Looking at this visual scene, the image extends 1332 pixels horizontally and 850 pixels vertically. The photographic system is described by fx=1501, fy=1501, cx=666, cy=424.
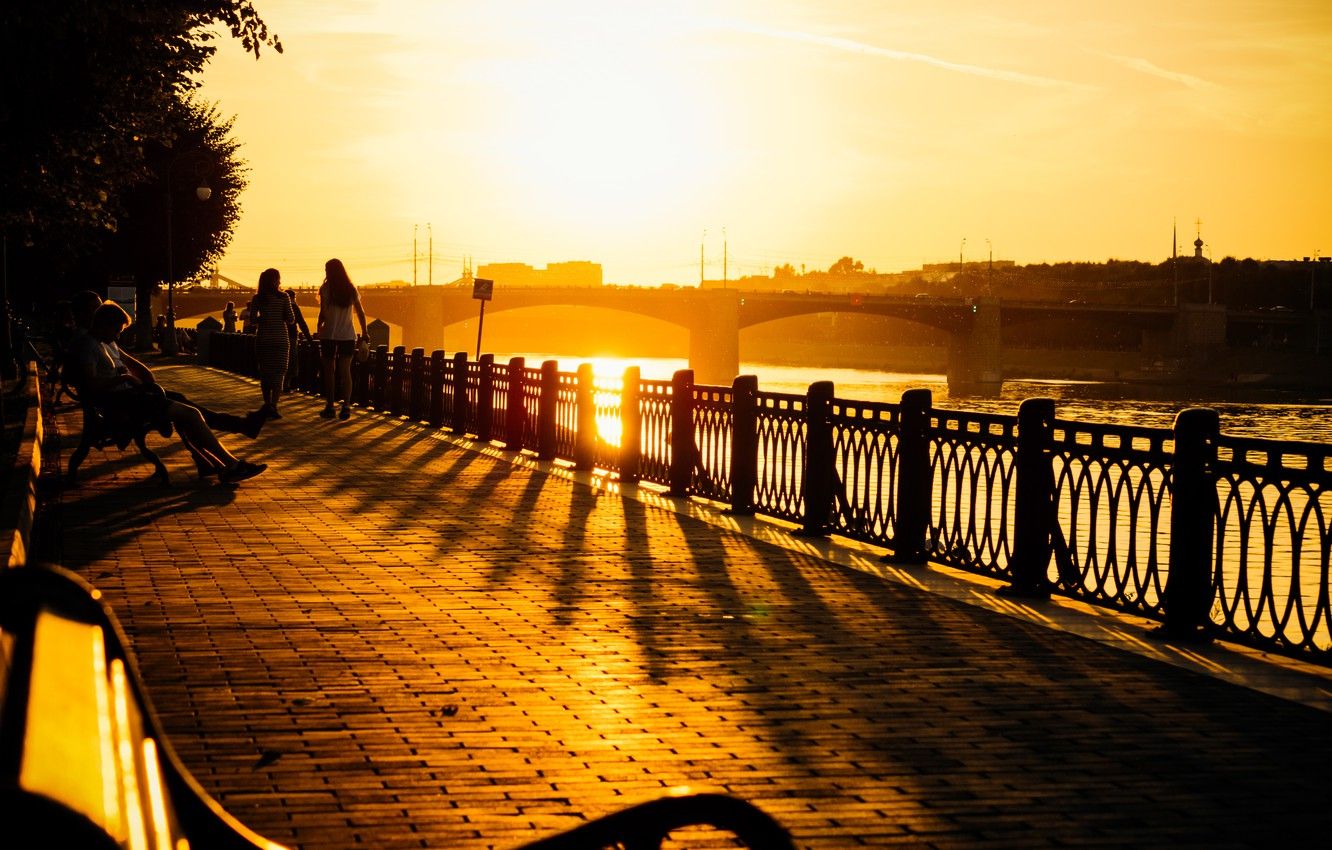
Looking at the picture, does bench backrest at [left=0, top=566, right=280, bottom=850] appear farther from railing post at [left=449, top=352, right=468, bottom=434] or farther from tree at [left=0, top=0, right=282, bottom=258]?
railing post at [left=449, top=352, right=468, bottom=434]

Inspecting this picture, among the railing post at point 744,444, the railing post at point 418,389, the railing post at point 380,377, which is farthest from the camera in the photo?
the railing post at point 380,377

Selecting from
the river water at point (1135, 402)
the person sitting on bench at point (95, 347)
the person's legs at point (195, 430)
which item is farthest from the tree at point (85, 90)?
the river water at point (1135, 402)

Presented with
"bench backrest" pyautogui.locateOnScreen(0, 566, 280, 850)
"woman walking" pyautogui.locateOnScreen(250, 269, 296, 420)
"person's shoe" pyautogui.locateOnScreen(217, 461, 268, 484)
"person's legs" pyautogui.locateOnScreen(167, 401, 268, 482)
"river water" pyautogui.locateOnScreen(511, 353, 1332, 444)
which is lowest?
"river water" pyautogui.locateOnScreen(511, 353, 1332, 444)

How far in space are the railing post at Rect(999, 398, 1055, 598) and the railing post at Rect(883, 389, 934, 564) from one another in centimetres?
117

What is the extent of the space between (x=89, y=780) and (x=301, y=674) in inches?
187

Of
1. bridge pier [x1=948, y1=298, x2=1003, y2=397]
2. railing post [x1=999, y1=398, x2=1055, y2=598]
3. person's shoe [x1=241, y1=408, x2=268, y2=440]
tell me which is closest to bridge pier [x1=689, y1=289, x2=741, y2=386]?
bridge pier [x1=948, y1=298, x2=1003, y2=397]

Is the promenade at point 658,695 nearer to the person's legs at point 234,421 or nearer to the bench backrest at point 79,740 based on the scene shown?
the bench backrest at point 79,740

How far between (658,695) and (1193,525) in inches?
A: 126

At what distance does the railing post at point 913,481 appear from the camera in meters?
10.2

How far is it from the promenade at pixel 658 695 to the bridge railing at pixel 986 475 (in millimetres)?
451

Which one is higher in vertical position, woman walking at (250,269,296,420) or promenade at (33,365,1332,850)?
woman walking at (250,269,296,420)

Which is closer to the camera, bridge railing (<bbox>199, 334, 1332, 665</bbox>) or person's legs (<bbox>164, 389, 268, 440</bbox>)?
bridge railing (<bbox>199, 334, 1332, 665</bbox>)

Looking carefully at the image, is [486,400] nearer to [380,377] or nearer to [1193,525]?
[380,377]

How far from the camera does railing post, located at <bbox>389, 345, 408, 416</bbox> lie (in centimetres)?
2545
